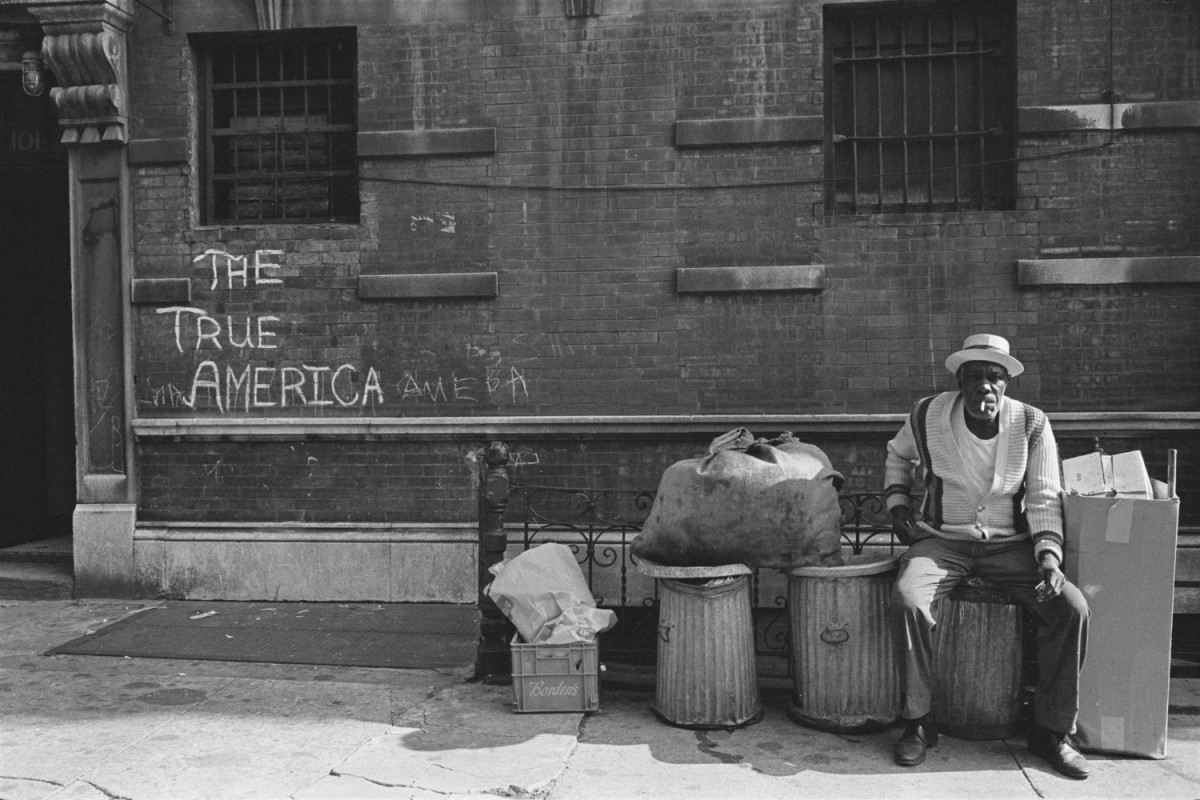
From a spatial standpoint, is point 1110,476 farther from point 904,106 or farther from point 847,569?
point 904,106

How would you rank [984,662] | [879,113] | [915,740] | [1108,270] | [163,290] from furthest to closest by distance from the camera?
[163,290], [879,113], [1108,270], [984,662], [915,740]

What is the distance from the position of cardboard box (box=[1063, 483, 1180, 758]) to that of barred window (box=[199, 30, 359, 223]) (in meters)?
5.72

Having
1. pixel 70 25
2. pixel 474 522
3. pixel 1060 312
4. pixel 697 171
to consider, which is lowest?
pixel 474 522

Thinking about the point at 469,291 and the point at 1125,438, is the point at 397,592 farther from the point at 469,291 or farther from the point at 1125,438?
the point at 1125,438

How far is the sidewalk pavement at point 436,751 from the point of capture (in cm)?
465

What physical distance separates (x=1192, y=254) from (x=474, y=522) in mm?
5400

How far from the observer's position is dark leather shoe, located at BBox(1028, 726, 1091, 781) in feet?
15.7

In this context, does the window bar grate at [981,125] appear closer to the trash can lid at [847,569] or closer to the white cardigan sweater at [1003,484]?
the white cardigan sweater at [1003,484]

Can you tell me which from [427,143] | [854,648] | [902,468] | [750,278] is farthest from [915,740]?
[427,143]

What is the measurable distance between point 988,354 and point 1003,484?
627 mm

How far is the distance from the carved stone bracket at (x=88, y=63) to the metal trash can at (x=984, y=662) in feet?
22.5

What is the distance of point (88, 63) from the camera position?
814cm

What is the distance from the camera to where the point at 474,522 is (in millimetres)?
8109

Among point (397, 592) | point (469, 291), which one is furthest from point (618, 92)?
point (397, 592)
